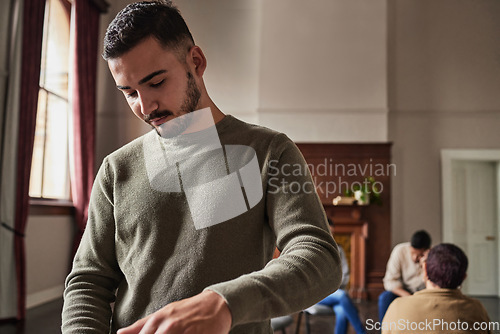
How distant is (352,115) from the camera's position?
8172 millimetres

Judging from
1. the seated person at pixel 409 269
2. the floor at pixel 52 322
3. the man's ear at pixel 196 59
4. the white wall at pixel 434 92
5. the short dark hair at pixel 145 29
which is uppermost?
the white wall at pixel 434 92

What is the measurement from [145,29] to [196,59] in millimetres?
110

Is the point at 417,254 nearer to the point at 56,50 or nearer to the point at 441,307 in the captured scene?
the point at 441,307

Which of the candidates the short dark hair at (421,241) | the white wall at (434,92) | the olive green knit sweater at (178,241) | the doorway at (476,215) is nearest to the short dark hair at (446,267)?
the short dark hair at (421,241)

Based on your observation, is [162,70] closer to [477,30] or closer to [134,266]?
[134,266]

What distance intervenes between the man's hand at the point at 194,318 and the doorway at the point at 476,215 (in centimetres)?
831

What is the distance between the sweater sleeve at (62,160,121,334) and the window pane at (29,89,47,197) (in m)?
5.63

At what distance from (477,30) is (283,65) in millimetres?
3327

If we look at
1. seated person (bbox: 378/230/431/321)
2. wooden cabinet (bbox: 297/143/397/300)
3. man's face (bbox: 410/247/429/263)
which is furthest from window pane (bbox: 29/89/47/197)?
man's face (bbox: 410/247/429/263)

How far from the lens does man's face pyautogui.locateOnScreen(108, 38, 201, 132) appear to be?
2.73ft

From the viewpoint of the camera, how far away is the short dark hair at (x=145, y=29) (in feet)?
2.72

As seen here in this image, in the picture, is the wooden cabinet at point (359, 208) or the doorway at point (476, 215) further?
A: the doorway at point (476, 215)

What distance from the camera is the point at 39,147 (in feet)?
20.6

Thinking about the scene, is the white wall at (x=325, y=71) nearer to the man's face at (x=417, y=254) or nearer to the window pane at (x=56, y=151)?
the window pane at (x=56, y=151)
